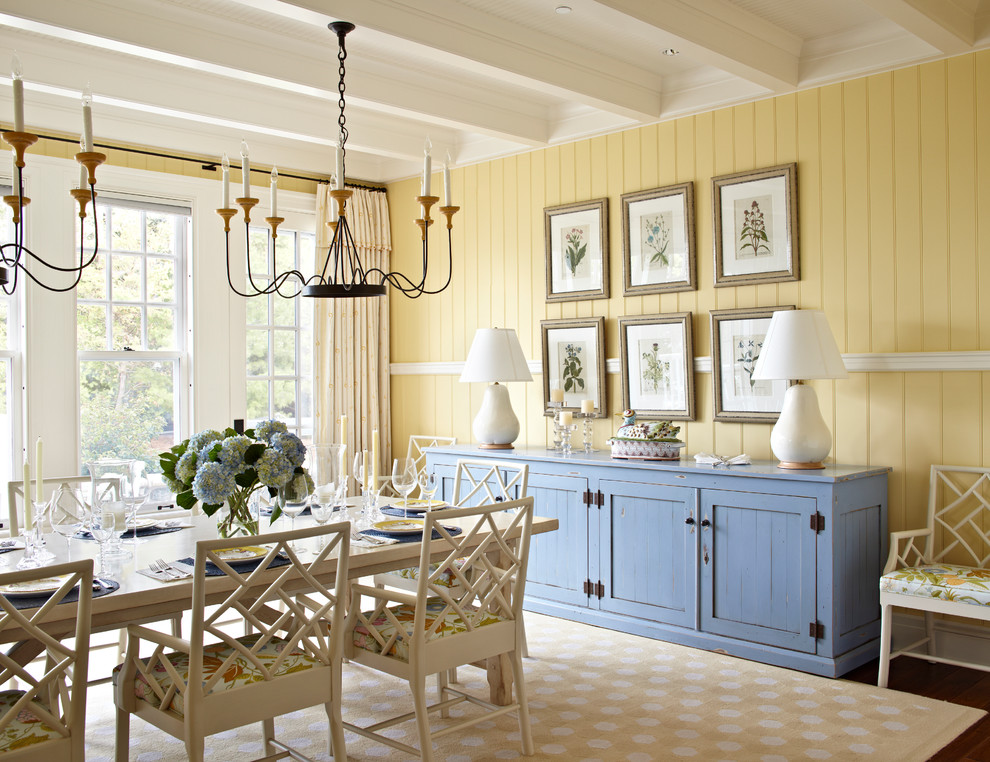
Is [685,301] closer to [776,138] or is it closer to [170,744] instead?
[776,138]

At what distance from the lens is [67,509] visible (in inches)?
122

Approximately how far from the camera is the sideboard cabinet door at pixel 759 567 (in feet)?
12.7

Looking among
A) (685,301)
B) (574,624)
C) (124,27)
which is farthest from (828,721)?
(124,27)

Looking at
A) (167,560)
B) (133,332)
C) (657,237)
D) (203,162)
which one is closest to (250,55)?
(203,162)

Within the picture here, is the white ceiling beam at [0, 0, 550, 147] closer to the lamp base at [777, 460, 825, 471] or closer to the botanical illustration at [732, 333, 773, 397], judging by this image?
the botanical illustration at [732, 333, 773, 397]

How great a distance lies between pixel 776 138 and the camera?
4512mm

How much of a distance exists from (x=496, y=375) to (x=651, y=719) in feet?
7.17

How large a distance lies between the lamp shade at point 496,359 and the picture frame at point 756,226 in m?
1.18

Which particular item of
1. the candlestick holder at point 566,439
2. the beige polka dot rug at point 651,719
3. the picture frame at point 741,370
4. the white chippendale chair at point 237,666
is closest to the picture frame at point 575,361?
the candlestick holder at point 566,439

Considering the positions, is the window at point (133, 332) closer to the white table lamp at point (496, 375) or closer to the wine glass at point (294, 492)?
the white table lamp at point (496, 375)

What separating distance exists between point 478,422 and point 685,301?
1384 millimetres

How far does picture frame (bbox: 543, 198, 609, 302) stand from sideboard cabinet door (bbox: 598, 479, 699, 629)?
4.22 ft

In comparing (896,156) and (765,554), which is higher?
(896,156)

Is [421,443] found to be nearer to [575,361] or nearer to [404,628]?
[575,361]
